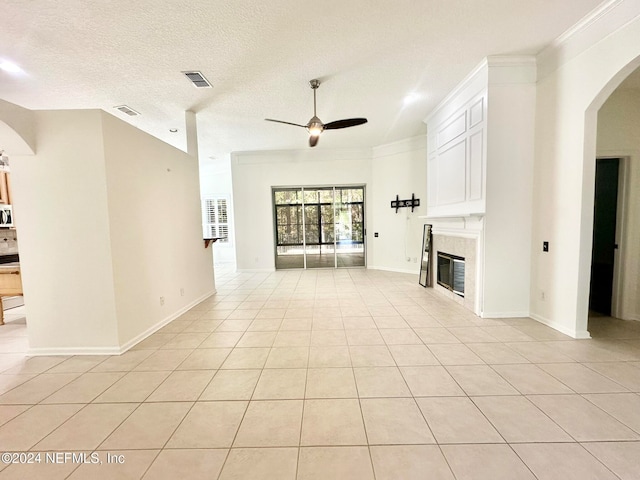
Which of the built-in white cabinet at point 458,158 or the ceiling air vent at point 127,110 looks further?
the ceiling air vent at point 127,110

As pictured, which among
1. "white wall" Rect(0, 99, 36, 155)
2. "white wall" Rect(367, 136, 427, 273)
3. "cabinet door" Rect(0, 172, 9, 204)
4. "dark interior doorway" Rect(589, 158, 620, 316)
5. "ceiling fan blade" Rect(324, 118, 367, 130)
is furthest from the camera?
"white wall" Rect(367, 136, 427, 273)

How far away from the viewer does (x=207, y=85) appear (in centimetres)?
→ 360

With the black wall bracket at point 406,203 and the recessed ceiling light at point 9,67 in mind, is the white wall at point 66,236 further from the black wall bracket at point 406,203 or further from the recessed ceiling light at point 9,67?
the black wall bracket at point 406,203

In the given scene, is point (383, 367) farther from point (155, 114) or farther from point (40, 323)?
point (155, 114)

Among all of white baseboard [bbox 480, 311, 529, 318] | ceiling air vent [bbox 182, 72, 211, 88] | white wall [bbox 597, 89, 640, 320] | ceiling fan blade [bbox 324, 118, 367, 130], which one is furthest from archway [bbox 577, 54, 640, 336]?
ceiling air vent [bbox 182, 72, 211, 88]

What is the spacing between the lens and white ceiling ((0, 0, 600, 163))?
2.33 meters

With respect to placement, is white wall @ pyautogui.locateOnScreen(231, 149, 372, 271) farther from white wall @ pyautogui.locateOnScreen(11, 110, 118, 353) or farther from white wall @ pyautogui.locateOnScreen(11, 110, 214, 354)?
white wall @ pyautogui.locateOnScreen(11, 110, 118, 353)

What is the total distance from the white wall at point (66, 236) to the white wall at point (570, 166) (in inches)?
192

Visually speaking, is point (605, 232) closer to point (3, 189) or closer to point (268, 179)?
point (268, 179)

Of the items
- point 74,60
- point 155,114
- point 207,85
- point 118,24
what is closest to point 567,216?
point 207,85

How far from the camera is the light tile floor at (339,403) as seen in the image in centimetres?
146

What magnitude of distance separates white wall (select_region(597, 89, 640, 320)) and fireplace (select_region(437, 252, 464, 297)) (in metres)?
1.83

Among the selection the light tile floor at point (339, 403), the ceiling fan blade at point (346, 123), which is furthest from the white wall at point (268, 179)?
the light tile floor at point (339, 403)

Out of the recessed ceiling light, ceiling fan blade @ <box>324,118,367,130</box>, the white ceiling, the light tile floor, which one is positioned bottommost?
the light tile floor
